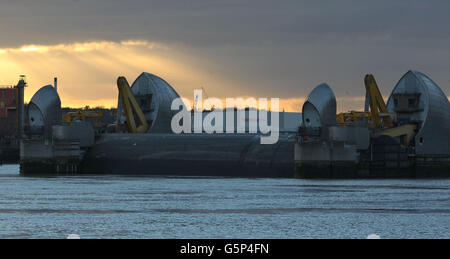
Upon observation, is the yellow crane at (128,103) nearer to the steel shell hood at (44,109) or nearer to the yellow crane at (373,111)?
the steel shell hood at (44,109)

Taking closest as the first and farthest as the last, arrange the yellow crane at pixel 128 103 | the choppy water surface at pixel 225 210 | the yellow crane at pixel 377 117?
1. the choppy water surface at pixel 225 210
2. the yellow crane at pixel 377 117
3. the yellow crane at pixel 128 103

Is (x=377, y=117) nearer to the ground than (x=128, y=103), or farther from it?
nearer to the ground

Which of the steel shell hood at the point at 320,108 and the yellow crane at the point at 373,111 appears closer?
the steel shell hood at the point at 320,108

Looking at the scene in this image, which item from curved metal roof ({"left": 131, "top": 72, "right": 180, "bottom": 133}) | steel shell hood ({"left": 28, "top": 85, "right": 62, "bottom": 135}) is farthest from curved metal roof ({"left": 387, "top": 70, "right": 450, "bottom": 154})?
steel shell hood ({"left": 28, "top": 85, "right": 62, "bottom": 135})

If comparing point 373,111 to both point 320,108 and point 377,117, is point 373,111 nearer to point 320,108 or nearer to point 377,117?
point 377,117

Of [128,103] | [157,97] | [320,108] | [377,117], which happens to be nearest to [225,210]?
[320,108]

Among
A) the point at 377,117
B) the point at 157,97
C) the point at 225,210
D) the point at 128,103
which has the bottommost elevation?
the point at 225,210

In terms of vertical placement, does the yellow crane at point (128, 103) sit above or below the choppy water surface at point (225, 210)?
above

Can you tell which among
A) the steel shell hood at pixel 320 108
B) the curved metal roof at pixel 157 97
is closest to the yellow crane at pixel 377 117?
the steel shell hood at pixel 320 108

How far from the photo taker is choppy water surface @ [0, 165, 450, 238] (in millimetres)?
45531

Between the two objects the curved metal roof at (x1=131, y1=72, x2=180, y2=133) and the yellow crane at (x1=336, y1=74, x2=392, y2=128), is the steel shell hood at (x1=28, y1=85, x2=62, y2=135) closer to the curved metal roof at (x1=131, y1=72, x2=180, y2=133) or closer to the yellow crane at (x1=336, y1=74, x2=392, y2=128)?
the curved metal roof at (x1=131, y1=72, x2=180, y2=133)

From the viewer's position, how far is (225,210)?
184ft

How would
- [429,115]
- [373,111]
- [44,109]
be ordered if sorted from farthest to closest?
[44,109], [373,111], [429,115]

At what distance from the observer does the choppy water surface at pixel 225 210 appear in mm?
45531
